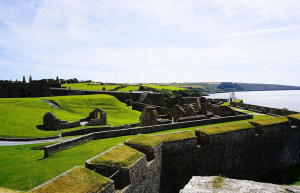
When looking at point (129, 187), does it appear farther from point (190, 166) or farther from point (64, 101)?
point (64, 101)

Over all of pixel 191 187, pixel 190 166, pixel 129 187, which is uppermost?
pixel 191 187

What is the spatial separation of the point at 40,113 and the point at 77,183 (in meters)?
34.8

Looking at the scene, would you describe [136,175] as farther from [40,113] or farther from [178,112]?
[40,113]

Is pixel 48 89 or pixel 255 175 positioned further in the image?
pixel 48 89

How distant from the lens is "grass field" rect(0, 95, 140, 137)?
27.3m

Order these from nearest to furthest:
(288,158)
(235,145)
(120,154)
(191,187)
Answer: (191,187) → (120,154) → (235,145) → (288,158)

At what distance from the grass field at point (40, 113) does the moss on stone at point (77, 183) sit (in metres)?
22.0

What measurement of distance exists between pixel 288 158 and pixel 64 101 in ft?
142

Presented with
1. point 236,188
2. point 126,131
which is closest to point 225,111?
point 126,131

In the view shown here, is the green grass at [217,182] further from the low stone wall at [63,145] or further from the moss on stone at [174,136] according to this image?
the low stone wall at [63,145]

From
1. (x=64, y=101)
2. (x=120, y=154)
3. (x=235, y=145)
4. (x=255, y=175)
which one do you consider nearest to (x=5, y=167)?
(x=120, y=154)

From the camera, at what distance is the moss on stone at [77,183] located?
5992 mm

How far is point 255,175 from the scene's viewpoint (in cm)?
1783

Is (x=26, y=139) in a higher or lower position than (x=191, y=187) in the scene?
lower
